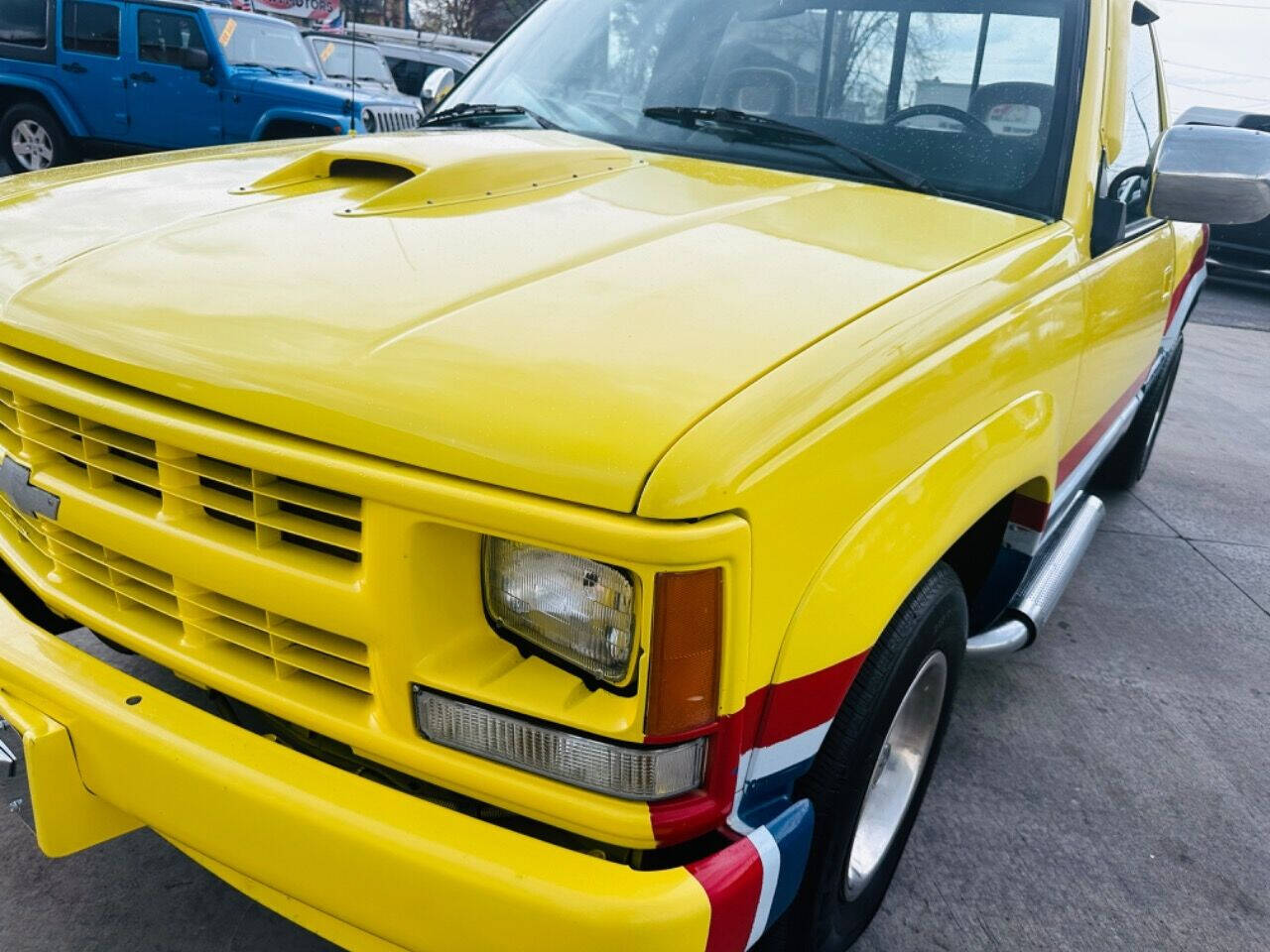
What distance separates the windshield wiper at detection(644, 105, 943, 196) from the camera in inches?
93.0

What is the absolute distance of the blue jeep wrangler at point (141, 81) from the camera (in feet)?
33.9

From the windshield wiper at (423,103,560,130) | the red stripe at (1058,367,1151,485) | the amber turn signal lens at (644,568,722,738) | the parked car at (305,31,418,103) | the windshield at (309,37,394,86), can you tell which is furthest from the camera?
the windshield at (309,37,394,86)

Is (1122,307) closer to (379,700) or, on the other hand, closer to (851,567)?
(851,567)

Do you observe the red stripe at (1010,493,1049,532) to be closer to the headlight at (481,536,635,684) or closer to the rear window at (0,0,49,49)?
the headlight at (481,536,635,684)

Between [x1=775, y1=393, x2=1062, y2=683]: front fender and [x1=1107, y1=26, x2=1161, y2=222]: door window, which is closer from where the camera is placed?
[x1=775, y1=393, x2=1062, y2=683]: front fender

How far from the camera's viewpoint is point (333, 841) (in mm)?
1348

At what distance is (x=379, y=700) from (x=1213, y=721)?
2638 mm

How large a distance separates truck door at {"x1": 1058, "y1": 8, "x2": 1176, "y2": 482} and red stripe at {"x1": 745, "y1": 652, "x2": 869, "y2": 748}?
121cm

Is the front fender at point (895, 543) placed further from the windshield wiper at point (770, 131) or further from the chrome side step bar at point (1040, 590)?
the windshield wiper at point (770, 131)

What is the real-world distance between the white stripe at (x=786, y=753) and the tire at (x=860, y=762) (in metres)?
0.10

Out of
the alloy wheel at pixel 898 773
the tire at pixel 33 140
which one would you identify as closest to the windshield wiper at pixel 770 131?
the alloy wheel at pixel 898 773

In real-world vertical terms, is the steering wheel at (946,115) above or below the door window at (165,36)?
above

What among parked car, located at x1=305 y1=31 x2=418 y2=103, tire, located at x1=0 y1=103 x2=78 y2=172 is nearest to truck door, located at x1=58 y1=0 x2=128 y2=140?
tire, located at x1=0 y1=103 x2=78 y2=172

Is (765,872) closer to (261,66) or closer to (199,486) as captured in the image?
(199,486)
